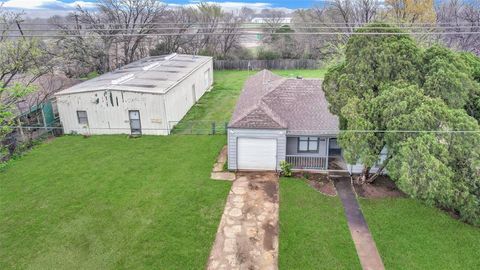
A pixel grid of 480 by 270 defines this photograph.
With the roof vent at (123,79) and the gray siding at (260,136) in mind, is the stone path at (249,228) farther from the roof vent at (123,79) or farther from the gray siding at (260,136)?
the roof vent at (123,79)

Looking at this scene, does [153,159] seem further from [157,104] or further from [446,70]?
[446,70]

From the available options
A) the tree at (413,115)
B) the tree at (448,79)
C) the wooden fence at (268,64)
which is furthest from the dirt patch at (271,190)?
the wooden fence at (268,64)

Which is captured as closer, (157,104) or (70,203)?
(70,203)

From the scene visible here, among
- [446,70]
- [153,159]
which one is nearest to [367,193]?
[446,70]

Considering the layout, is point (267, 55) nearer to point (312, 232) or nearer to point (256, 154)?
point (256, 154)

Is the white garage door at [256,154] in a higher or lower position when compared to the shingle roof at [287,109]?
lower

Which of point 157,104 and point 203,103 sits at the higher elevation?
point 157,104
